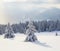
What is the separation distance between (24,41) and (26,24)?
37 cm

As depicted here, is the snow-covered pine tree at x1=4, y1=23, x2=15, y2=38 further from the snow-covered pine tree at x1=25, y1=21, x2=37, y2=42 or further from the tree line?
the snow-covered pine tree at x1=25, y1=21, x2=37, y2=42

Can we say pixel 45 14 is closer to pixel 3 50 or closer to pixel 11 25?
pixel 11 25

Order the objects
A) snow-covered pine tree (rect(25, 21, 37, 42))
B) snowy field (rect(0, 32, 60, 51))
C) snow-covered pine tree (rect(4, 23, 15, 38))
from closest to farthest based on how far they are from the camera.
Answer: snowy field (rect(0, 32, 60, 51))
snow-covered pine tree (rect(25, 21, 37, 42))
snow-covered pine tree (rect(4, 23, 15, 38))

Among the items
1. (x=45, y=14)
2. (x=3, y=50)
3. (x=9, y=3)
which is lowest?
(x=3, y=50)

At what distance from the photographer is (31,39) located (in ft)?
12.8

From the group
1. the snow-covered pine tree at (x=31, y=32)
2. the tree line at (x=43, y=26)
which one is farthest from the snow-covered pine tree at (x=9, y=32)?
the snow-covered pine tree at (x=31, y=32)

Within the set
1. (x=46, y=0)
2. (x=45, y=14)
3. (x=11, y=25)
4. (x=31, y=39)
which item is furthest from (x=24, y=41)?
(x=46, y=0)

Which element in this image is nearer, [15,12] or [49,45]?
[49,45]

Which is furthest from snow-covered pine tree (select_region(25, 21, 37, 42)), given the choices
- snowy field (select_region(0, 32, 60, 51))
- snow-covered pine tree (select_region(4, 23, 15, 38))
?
snow-covered pine tree (select_region(4, 23, 15, 38))

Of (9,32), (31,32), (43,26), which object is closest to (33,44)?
(31,32)

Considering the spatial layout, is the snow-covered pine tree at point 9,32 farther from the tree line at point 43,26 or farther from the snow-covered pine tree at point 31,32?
the snow-covered pine tree at point 31,32

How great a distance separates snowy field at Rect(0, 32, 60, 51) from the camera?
3781mm

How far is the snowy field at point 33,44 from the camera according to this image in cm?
378

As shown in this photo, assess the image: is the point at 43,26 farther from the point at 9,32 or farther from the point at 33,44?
the point at 9,32
